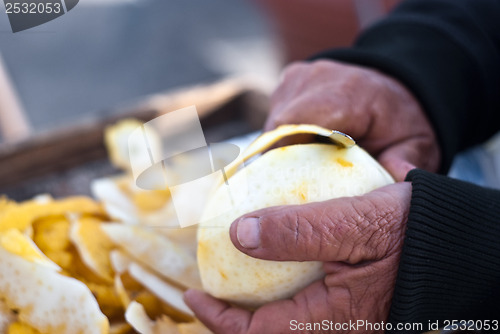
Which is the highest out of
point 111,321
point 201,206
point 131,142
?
point 131,142

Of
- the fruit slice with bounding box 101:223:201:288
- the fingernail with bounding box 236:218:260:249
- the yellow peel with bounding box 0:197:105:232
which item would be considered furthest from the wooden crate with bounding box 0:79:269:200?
the fingernail with bounding box 236:218:260:249

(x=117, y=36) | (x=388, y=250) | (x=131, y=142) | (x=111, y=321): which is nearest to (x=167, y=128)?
(x=131, y=142)

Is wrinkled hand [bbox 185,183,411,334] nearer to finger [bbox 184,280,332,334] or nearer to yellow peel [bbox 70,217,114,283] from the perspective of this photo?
finger [bbox 184,280,332,334]

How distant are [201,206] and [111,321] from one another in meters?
0.22

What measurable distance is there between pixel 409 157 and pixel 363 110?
0.37ft

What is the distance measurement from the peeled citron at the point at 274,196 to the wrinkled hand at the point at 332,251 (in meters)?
0.03

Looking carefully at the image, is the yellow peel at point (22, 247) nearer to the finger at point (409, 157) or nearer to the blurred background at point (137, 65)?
the blurred background at point (137, 65)

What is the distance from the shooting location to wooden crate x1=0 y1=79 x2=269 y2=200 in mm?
1299

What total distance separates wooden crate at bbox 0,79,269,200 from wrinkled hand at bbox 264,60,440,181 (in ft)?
1.96

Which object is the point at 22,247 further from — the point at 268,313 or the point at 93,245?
the point at 268,313

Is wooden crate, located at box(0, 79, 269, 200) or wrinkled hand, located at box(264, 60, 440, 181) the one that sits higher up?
wrinkled hand, located at box(264, 60, 440, 181)

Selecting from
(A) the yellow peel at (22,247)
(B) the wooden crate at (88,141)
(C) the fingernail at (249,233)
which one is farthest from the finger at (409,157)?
(B) the wooden crate at (88,141)

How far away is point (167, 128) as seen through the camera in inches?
36.7

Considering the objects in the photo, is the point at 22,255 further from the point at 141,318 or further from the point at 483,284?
the point at 483,284
